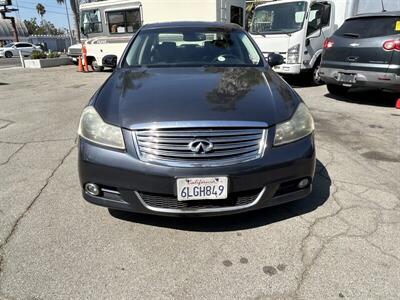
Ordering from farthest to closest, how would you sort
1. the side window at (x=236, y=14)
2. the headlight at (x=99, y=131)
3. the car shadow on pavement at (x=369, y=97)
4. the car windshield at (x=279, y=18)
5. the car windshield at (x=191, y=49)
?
the side window at (x=236, y=14), the car windshield at (x=279, y=18), the car shadow on pavement at (x=369, y=97), the car windshield at (x=191, y=49), the headlight at (x=99, y=131)

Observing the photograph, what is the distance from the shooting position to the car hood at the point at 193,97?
250 centimetres

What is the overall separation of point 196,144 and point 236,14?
11.0 metres

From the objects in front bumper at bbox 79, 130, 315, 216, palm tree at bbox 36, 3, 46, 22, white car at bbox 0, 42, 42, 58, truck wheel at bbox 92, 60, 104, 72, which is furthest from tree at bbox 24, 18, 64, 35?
front bumper at bbox 79, 130, 315, 216

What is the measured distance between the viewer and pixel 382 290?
7.00ft

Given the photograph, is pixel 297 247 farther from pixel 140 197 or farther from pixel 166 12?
pixel 166 12

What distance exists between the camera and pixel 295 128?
2.59 m

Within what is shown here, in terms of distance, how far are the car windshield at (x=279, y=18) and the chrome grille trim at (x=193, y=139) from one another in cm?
723

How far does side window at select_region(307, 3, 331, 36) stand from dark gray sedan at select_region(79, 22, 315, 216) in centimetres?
685

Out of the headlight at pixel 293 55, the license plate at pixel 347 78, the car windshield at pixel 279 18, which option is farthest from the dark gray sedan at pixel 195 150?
the car windshield at pixel 279 18

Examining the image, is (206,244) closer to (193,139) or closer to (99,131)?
(193,139)

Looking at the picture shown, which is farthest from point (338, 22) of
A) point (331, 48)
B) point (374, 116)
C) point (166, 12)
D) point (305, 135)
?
point (305, 135)

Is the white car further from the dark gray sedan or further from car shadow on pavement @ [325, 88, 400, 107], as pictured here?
the dark gray sedan

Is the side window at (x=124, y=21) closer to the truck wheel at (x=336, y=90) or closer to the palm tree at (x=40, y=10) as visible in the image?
the truck wheel at (x=336, y=90)

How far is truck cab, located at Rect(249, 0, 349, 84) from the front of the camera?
8656 millimetres
